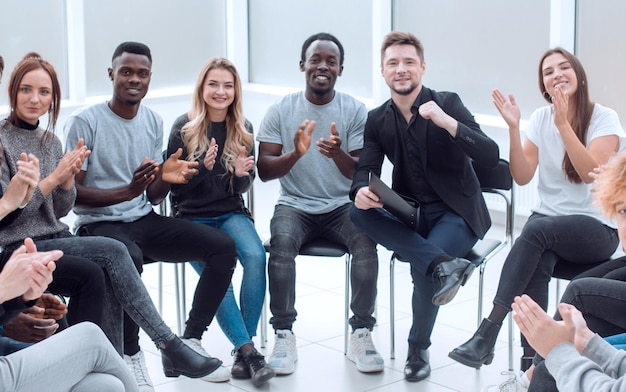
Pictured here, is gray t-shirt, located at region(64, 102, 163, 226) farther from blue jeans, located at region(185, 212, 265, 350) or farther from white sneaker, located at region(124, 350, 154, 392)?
white sneaker, located at region(124, 350, 154, 392)

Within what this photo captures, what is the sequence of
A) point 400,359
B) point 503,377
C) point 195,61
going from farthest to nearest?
point 195,61
point 400,359
point 503,377

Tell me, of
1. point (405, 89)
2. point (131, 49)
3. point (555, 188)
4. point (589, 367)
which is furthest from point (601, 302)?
point (131, 49)

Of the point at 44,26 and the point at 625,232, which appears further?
the point at 44,26

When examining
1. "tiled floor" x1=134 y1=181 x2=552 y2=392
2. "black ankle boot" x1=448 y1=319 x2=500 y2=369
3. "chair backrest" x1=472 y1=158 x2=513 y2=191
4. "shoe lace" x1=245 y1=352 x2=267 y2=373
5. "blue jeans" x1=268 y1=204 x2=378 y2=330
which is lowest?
"tiled floor" x1=134 y1=181 x2=552 y2=392

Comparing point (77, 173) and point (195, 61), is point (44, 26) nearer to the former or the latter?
point (195, 61)

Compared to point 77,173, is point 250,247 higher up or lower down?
lower down

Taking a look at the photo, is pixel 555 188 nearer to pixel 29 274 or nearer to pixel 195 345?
pixel 195 345

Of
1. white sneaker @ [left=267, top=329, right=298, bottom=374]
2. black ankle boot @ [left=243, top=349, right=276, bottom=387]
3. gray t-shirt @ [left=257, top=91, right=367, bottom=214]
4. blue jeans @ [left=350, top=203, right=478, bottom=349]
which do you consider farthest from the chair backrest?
black ankle boot @ [left=243, top=349, right=276, bottom=387]

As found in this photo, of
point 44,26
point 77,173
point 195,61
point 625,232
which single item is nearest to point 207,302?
point 77,173

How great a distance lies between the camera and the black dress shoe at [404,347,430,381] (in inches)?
143

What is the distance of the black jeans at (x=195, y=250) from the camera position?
3656 millimetres

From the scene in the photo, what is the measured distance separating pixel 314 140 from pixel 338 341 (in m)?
0.87

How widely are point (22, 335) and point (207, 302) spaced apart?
2.80 ft

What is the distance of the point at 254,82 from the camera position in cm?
813
